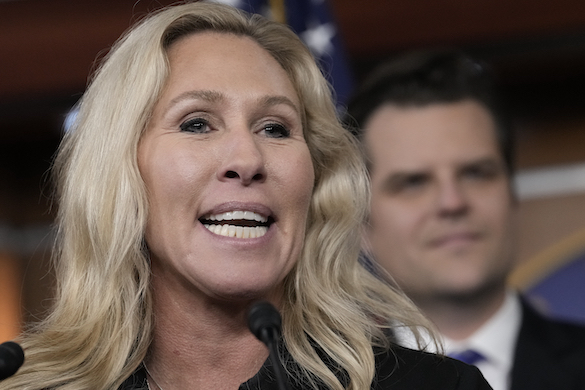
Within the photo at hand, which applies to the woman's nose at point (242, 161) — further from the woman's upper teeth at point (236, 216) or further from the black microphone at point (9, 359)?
the black microphone at point (9, 359)

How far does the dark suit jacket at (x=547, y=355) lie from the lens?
2.43 m

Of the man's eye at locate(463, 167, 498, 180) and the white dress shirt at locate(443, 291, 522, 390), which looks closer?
the white dress shirt at locate(443, 291, 522, 390)

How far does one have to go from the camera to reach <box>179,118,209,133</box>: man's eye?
1.81 metres

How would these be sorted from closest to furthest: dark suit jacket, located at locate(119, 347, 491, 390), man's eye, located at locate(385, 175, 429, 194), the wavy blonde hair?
dark suit jacket, located at locate(119, 347, 491, 390) < the wavy blonde hair < man's eye, located at locate(385, 175, 429, 194)

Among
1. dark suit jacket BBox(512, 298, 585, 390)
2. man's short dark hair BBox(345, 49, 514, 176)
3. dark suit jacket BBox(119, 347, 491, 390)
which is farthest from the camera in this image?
man's short dark hair BBox(345, 49, 514, 176)

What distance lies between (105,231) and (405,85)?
4.63 ft

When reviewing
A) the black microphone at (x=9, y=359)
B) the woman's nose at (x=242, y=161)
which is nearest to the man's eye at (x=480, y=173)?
the woman's nose at (x=242, y=161)

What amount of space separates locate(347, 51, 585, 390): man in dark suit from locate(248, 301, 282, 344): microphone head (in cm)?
121

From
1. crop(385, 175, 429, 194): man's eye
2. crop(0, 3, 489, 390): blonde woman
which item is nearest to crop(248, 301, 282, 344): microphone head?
crop(0, 3, 489, 390): blonde woman

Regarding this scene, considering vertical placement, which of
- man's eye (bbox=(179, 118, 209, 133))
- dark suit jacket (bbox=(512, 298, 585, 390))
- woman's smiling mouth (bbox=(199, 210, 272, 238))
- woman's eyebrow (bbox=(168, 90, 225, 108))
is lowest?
dark suit jacket (bbox=(512, 298, 585, 390))

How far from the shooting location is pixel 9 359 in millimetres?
1412

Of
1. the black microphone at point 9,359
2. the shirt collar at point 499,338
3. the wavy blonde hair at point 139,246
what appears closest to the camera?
the black microphone at point 9,359

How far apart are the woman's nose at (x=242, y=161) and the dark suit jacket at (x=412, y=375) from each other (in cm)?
37

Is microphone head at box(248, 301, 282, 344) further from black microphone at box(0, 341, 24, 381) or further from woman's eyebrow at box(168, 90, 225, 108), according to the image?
woman's eyebrow at box(168, 90, 225, 108)
